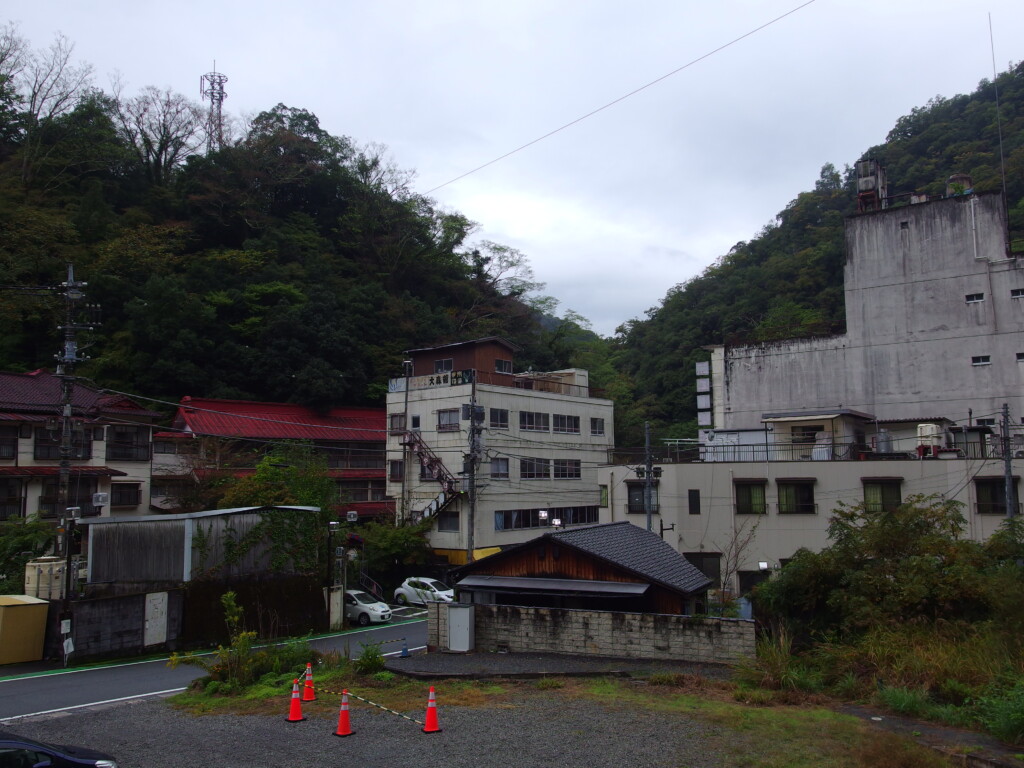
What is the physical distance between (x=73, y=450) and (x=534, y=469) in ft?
73.0

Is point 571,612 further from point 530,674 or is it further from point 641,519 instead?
point 641,519

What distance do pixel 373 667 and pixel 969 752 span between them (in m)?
9.77

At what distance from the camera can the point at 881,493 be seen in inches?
1037

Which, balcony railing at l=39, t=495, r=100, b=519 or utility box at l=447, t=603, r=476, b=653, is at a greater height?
balcony railing at l=39, t=495, r=100, b=519

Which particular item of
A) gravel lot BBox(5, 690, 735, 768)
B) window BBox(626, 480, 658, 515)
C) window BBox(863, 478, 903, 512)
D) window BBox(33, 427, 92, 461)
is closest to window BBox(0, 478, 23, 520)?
window BBox(33, 427, 92, 461)

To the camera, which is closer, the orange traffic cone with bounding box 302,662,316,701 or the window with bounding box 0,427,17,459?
the orange traffic cone with bounding box 302,662,316,701

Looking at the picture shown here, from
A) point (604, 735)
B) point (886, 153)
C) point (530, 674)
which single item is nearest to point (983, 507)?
point (530, 674)

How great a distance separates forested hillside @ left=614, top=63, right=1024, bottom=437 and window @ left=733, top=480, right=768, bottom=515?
52.5ft

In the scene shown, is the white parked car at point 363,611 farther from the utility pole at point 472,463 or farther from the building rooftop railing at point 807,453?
the building rooftop railing at point 807,453

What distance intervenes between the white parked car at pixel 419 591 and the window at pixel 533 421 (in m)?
11.7

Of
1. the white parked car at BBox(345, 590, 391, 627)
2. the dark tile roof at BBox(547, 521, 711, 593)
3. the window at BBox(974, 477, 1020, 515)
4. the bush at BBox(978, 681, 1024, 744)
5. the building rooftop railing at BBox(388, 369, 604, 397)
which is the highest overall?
the building rooftop railing at BBox(388, 369, 604, 397)

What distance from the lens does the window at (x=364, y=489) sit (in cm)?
4291

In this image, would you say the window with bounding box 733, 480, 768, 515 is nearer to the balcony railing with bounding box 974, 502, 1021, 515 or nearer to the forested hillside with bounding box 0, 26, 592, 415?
the balcony railing with bounding box 974, 502, 1021, 515

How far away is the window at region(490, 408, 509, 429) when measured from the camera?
127 ft
